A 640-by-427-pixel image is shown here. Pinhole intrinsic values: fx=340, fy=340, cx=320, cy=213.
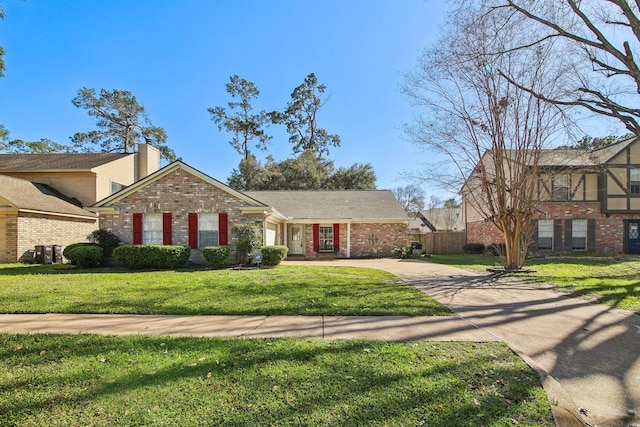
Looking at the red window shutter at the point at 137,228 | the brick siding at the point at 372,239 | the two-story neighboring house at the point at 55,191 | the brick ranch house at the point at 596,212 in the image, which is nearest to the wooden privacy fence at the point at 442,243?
the brick siding at the point at 372,239

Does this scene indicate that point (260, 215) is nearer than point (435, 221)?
Yes

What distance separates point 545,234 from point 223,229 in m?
18.9

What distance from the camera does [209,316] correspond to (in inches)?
242

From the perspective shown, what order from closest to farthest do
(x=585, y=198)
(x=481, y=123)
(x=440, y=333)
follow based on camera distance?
(x=440, y=333)
(x=481, y=123)
(x=585, y=198)

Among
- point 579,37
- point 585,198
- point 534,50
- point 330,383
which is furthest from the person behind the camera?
point 585,198

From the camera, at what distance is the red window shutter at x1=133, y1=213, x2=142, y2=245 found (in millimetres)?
14633

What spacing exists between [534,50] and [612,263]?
1045 cm

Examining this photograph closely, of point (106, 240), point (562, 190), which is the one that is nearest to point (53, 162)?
A: point (106, 240)

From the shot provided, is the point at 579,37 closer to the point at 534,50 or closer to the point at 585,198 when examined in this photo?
the point at 534,50

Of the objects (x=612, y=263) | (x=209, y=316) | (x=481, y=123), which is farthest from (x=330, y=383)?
(x=612, y=263)

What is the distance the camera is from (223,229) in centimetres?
1466

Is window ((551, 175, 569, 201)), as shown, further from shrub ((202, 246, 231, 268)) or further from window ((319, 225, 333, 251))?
shrub ((202, 246, 231, 268))

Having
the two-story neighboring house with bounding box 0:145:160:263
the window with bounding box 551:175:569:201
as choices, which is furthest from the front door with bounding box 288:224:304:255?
the window with bounding box 551:175:569:201

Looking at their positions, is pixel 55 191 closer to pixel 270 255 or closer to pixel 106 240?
A: pixel 106 240
